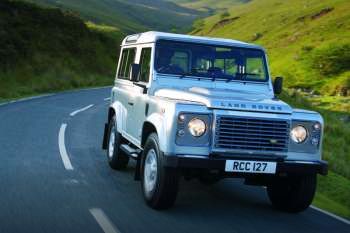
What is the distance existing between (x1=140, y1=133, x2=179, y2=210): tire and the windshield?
154 cm

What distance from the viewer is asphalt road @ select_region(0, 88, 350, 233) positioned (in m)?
6.50

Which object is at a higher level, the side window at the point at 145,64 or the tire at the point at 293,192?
the side window at the point at 145,64

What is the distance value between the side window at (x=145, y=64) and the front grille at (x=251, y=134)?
6.77ft

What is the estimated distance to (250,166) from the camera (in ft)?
22.8

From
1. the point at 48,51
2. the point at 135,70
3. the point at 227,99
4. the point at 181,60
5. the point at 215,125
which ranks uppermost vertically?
the point at 181,60

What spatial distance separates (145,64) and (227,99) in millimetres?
2042

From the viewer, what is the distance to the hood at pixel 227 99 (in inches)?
275

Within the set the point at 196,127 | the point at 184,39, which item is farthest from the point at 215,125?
the point at 184,39

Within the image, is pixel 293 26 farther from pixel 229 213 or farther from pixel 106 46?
pixel 229 213

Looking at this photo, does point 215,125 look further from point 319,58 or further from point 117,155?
point 319,58

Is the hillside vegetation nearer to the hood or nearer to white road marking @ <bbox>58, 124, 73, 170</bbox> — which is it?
white road marking @ <bbox>58, 124, 73, 170</bbox>

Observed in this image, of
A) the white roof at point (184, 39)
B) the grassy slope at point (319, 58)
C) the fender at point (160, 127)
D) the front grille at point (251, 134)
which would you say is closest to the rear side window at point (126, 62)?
the white roof at point (184, 39)

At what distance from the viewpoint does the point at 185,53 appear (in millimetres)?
8539

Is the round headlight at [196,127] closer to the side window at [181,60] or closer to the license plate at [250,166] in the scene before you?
the license plate at [250,166]
